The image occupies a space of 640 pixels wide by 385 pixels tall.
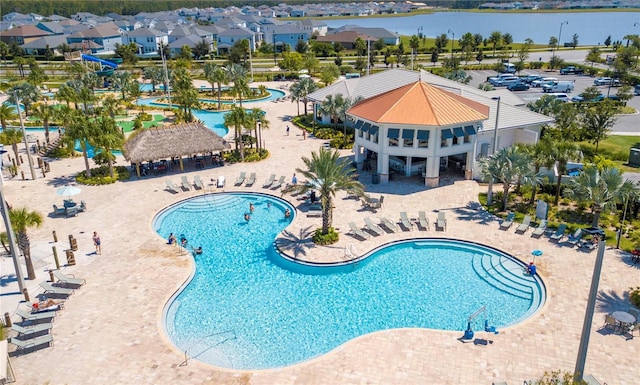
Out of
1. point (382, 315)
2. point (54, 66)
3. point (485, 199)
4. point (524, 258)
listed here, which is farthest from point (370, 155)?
point (54, 66)

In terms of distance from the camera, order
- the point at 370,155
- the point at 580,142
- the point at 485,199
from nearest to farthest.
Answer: the point at 485,199, the point at 370,155, the point at 580,142

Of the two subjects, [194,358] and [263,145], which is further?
[263,145]

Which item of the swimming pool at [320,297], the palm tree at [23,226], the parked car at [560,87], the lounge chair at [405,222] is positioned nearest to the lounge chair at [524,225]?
the swimming pool at [320,297]

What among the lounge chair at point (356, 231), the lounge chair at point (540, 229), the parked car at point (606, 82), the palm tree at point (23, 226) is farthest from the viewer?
the parked car at point (606, 82)

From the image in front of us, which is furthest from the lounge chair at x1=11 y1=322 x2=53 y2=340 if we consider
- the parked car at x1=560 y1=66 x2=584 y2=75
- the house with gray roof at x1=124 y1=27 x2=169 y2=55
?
the house with gray roof at x1=124 y1=27 x2=169 y2=55

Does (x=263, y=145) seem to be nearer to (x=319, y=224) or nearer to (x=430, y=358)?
(x=319, y=224)

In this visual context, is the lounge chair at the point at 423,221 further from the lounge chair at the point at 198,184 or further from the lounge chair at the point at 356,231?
the lounge chair at the point at 198,184

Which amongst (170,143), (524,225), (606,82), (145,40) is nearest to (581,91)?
(606,82)
